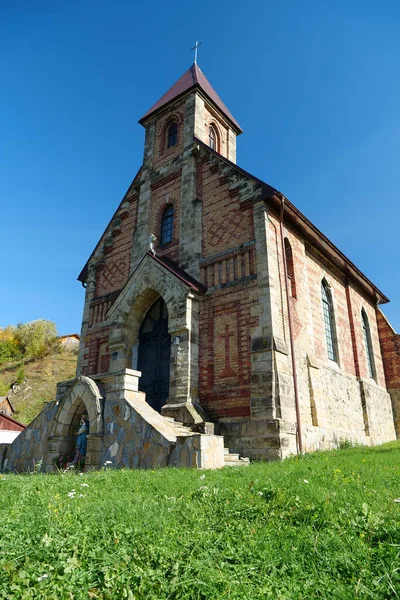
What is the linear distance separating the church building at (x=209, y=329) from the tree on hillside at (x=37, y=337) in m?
35.2

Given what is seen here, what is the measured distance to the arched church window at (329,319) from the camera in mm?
14844

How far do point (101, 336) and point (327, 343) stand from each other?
8.14m

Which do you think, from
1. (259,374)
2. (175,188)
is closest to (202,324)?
(259,374)

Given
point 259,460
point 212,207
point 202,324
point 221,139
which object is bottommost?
point 259,460

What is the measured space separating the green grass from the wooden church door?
26.2 ft

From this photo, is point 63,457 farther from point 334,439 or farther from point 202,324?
point 334,439

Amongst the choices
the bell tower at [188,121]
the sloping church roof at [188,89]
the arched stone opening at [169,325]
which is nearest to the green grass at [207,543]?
the arched stone opening at [169,325]

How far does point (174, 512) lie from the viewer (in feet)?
13.5

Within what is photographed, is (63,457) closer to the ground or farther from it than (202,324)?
closer to the ground

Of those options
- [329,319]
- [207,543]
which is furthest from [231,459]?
[329,319]

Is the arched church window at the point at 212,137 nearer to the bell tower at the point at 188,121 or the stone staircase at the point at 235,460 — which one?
the bell tower at the point at 188,121

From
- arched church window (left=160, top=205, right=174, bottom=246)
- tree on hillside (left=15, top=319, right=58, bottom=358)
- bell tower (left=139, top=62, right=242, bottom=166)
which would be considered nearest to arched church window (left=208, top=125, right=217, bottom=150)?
bell tower (left=139, top=62, right=242, bottom=166)

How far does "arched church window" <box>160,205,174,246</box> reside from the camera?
1537cm

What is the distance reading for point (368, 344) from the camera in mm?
18625
